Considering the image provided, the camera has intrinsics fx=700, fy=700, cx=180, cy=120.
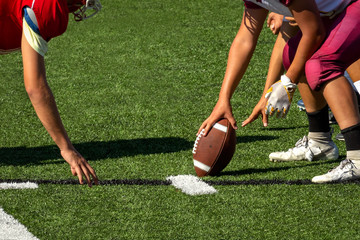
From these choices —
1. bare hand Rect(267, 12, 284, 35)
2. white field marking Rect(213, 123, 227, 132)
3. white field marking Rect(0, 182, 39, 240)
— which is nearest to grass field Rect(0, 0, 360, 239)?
white field marking Rect(0, 182, 39, 240)

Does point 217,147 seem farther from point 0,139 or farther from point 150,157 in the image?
point 0,139

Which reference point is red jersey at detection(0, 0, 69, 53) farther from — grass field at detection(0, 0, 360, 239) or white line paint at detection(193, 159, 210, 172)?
white line paint at detection(193, 159, 210, 172)

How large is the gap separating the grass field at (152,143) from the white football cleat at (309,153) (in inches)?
2.6

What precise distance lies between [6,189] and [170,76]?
3.12 meters

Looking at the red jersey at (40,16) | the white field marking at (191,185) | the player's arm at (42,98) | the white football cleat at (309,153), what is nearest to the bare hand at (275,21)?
the white football cleat at (309,153)

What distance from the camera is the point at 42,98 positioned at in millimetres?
3051

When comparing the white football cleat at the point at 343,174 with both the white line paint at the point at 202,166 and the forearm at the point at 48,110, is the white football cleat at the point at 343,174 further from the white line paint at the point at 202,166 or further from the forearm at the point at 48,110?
the forearm at the point at 48,110

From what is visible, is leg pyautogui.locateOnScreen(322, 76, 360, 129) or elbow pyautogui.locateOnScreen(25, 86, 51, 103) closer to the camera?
elbow pyautogui.locateOnScreen(25, 86, 51, 103)

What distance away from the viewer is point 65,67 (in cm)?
734

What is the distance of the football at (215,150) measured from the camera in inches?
165

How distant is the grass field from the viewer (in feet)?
11.7

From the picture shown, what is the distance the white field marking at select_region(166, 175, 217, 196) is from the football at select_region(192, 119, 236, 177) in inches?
3.4

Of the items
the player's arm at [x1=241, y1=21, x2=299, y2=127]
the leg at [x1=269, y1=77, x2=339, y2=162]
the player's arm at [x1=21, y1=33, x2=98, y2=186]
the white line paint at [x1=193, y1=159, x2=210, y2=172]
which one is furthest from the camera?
the leg at [x1=269, y1=77, x2=339, y2=162]

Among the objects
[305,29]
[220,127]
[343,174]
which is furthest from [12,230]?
[343,174]
